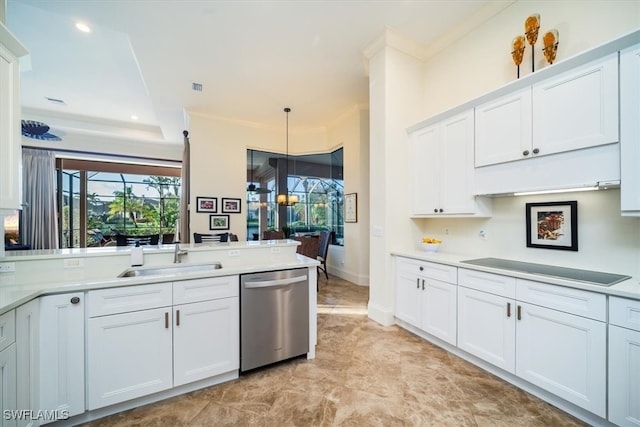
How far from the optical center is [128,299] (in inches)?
67.7

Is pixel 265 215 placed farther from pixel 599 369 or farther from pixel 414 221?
pixel 599 369

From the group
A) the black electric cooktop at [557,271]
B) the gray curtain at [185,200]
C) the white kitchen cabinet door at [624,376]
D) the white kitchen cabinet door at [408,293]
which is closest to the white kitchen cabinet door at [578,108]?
the black electric cooktop at [557,271]

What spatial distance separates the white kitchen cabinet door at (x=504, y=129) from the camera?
213cm

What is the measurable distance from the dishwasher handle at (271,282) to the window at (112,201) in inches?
225

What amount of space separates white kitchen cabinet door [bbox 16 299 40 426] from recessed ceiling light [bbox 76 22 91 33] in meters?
3.32

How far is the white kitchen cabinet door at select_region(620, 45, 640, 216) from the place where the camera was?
5.13 ft

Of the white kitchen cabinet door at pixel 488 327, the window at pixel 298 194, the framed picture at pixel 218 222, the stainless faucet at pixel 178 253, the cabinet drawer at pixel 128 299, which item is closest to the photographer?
the cabinet drawer at pixel 128 299

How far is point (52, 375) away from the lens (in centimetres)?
154

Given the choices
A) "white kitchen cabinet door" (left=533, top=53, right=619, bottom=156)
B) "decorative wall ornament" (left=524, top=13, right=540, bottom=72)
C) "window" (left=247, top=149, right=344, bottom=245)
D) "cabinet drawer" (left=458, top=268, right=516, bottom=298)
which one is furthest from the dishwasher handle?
"window" (left=247, top=149, right=344, bottom=245)

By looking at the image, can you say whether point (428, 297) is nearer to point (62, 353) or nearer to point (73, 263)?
point (62, 353)

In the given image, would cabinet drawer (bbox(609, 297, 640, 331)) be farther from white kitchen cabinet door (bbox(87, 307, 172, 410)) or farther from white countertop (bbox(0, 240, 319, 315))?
white kitchen cabinet door (bbox(87, 307, 172, 410))

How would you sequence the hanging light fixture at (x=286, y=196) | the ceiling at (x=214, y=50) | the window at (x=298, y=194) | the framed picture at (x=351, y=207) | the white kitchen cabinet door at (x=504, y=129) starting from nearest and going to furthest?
the white kitchen cabinet door at (x=504, y=129) → the ceiling at (x=214, y=50) → the framed picture at (x=351, y=207) → the hanging light fixture at (x=286, y=196) → the window at (x=298, y=194)

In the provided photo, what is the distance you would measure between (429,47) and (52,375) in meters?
4.79

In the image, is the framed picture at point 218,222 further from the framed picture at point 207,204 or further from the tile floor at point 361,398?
the tile floor at point 361,398
